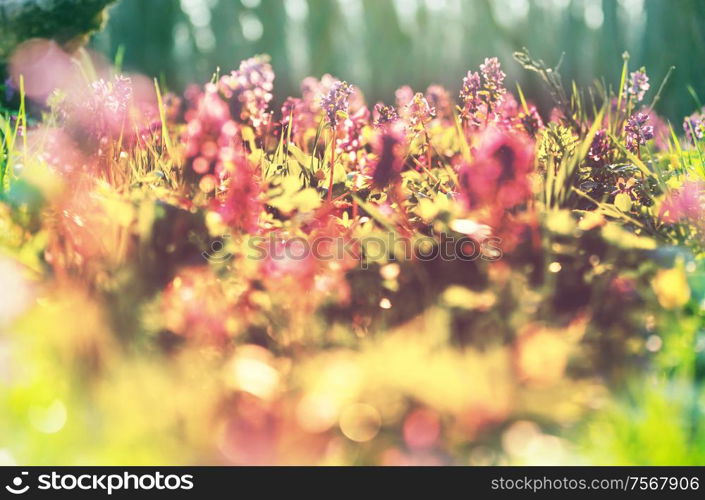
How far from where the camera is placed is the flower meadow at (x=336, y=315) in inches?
50.0

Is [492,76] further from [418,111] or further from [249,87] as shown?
[249,87]

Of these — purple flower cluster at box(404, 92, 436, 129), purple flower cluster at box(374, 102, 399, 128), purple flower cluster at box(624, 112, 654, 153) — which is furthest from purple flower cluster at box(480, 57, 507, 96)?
purple flower cluster at box(624, 112, 654, 153)

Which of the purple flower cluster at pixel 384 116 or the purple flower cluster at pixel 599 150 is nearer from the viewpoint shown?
the purple flower cluster at pixel 384 116

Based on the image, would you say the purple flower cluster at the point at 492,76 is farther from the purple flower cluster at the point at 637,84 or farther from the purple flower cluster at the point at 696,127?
the purple flower cluster at the point at 696,127

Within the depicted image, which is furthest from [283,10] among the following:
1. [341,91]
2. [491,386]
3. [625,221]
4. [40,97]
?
[491,386]

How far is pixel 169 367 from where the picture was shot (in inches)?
59.1

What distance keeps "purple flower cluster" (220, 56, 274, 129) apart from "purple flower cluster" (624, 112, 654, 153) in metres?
1.42

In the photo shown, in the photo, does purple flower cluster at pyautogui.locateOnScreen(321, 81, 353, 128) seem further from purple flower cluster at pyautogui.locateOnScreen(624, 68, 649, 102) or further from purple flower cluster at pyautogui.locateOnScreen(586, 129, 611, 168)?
purple flower cluster at pyautogui.locateOnScreen(624, 68, 649, 102)

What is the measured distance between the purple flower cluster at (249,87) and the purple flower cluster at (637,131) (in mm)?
1416

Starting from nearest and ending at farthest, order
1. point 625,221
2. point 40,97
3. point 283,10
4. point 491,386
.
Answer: point 491,386, point 625,221, point 40,97, point 283,10

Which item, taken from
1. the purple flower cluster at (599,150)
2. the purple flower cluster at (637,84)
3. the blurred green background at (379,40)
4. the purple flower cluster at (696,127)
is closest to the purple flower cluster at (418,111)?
the purple flower cluster at (599,150)
